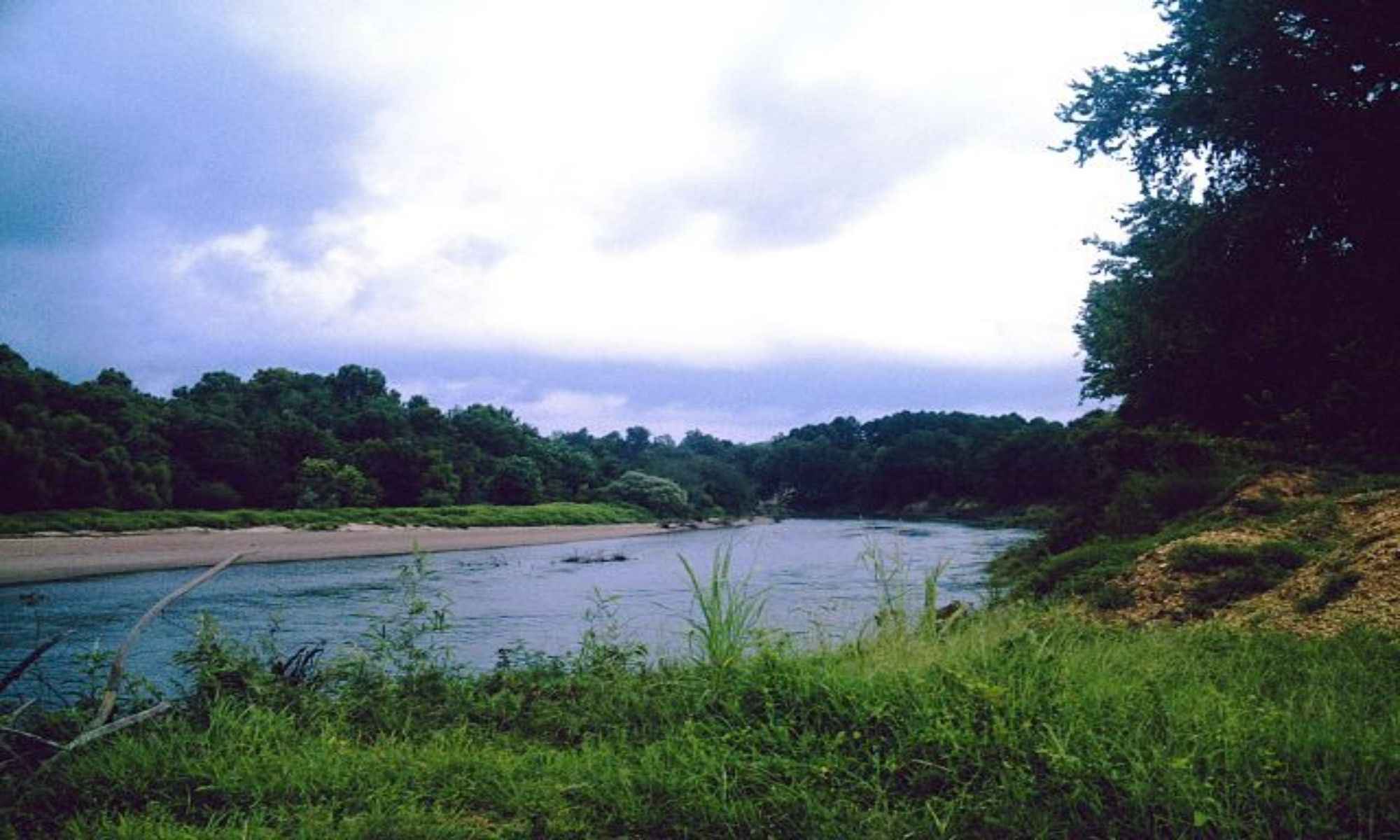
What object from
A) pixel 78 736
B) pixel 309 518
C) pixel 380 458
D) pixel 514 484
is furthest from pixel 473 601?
pixel 514 484

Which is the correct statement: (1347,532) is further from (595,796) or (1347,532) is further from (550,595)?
(550,595)

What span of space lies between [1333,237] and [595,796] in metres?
14.0

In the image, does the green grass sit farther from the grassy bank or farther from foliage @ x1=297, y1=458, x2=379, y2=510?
foliage @ x1=297, y1=458, x2=379, y2=510

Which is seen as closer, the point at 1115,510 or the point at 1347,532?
the point at 1347,532

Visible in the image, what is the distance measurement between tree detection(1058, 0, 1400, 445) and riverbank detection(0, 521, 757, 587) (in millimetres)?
16274

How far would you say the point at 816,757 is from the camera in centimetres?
388

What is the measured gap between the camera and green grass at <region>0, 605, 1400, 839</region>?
3.36 metres

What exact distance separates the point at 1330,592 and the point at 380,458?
5341cm

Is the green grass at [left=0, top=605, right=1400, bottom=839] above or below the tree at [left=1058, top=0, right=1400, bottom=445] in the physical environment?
below

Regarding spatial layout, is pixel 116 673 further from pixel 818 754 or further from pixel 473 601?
pixel 473 601

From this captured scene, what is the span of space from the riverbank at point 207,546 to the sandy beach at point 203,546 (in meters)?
0.02

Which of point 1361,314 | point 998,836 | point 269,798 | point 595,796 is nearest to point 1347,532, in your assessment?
point 1361,314

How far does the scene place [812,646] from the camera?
6.04 m

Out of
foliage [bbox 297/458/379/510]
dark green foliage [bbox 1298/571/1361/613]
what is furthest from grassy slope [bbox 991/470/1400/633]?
foliage [bbox 297/458/379/510]
